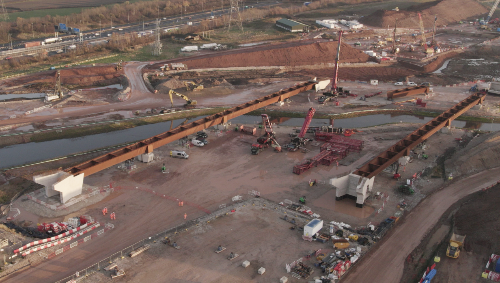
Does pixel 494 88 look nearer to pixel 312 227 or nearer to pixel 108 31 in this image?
pixel 312 227

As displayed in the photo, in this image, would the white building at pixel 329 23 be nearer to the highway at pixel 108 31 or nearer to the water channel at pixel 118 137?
the highway at pixel 108 31

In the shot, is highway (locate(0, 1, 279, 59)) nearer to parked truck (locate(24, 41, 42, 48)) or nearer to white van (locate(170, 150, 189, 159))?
parked truck (locate(24, 41, 42, 48))

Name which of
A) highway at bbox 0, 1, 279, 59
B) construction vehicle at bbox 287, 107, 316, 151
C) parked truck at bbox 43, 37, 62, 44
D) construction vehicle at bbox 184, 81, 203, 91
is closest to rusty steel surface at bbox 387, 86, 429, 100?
construction vehicle at bbox 287, 107, 316, 151

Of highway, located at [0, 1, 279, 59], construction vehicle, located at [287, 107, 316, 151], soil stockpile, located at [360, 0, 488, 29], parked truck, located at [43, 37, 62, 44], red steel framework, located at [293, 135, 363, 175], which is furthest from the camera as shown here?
soil stockpile, located at [360, 0, 488, 29]

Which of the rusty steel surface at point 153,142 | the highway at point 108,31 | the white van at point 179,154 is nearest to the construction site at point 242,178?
the rusty steel surface at point 153,142

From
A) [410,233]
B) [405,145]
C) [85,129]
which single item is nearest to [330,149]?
[405,145]
